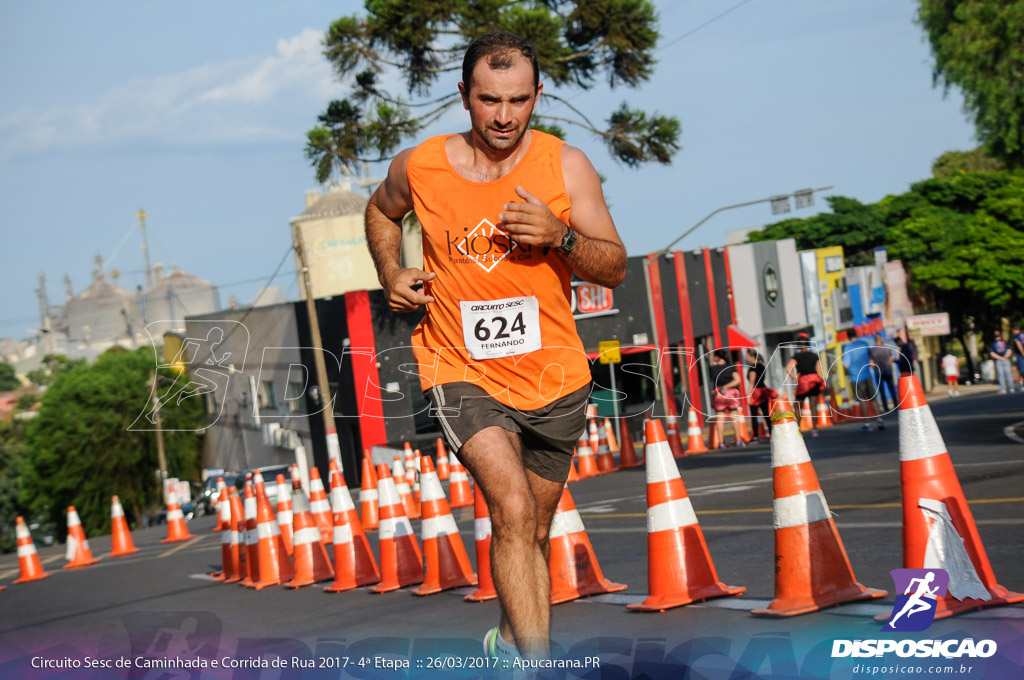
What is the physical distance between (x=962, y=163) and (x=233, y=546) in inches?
2874

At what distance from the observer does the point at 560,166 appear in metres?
3.97

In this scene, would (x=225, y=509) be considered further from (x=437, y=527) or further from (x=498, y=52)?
(x=498, y=52)

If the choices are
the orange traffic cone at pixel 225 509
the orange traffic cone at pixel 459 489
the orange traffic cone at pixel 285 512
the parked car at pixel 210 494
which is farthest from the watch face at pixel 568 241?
the parked car at pixel 210 494

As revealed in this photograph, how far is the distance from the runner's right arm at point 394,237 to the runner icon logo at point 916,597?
194 cm

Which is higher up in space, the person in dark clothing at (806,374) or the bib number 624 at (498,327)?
the bib number 624 at (498,327)

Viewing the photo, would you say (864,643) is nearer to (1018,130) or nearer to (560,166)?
(560,166)

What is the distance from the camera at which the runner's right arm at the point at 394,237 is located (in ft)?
12.7

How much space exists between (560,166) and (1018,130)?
1389 inches

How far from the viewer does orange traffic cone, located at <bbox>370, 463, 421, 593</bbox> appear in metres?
7.57

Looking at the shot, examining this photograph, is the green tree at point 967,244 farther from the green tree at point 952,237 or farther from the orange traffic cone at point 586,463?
the orange traffic cone at point 586,463

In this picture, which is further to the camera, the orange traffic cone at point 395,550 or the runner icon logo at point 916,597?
the orange traffic cone at point 395,550

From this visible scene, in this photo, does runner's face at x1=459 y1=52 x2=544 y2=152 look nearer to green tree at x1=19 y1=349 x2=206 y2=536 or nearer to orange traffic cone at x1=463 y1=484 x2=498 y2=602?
orange traffic cone at x1=463 y1=484 x2=498 y2=602

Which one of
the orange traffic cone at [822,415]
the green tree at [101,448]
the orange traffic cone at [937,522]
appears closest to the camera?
the orange traffic cone at [937,522]

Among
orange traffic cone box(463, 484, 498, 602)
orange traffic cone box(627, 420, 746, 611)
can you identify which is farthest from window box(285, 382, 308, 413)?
orange traffic cone box(627, 420, 746, 611)
